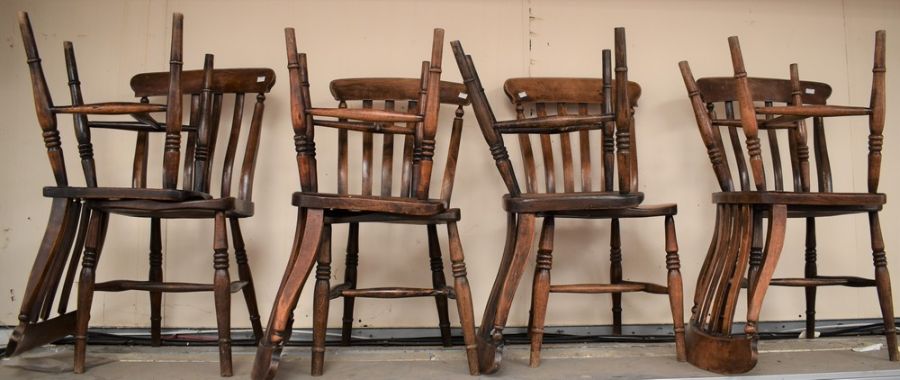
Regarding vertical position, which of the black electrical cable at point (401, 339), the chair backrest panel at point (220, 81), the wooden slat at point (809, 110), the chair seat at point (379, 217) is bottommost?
the black electrical cable at point (401, 339)

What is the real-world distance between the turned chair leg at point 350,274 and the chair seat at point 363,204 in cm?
56

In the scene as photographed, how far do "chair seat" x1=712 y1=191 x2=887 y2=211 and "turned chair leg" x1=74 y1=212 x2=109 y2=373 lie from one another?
2.12 m

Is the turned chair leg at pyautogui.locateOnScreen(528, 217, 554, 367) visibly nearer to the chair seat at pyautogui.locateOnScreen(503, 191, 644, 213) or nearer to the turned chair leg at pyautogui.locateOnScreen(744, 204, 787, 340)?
the chair seat at pyautogui.locateOnScreen(503, 191, 644, 213)

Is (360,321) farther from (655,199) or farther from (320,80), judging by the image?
(655,199)

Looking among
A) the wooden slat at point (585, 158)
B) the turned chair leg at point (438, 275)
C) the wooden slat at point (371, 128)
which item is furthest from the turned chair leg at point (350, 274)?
the wooden slat at point (585, 158)

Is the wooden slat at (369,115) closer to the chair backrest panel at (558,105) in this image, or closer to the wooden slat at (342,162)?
the wooden slat at (342,162)

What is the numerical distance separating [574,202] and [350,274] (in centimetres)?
94

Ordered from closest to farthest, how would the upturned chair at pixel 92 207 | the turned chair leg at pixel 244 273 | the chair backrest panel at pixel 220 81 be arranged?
1. the upturned chair at pixel 92 207
2. the turned chair leg at pixel 244 273
3. the chair backrest panel at pixel 220 81

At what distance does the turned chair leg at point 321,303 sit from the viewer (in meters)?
1.83

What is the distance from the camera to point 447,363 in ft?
6.63

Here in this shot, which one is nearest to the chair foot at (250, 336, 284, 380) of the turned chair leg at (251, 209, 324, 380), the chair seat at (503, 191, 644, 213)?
the turned chair leg at (251, 209, 324, 380)

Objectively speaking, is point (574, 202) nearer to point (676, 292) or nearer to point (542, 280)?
point (542, 280)

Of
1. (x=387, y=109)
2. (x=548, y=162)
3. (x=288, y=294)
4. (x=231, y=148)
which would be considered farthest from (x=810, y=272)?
(x=231, y=148)

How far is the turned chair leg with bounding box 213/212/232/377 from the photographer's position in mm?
1826
